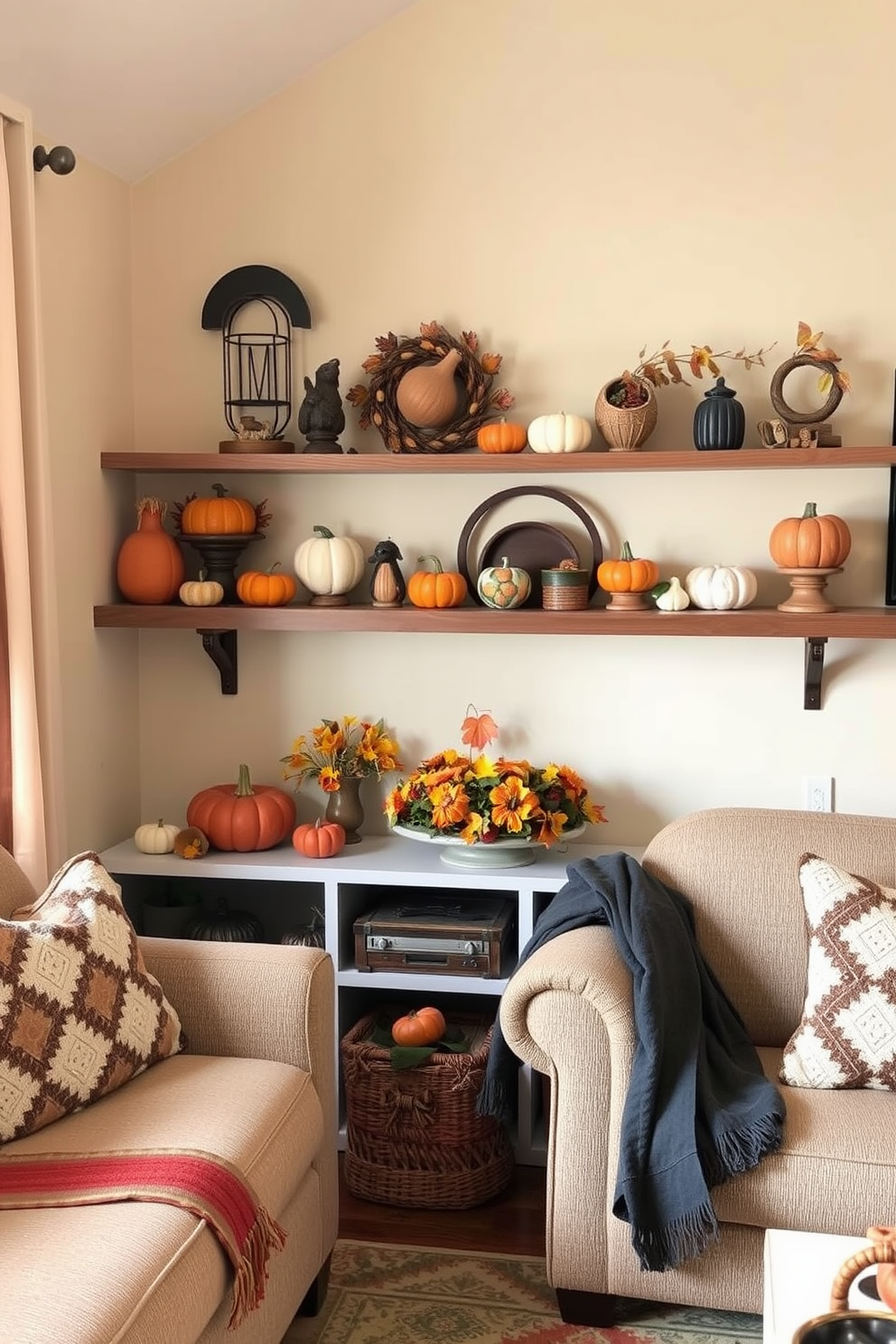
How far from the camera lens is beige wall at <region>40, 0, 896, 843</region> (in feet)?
10.2

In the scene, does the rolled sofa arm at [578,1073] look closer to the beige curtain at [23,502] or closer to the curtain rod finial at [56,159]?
the beige curtain at [23,502]

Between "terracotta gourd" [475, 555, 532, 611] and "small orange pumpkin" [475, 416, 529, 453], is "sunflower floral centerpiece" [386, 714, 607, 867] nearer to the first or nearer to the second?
"terracotta gourd" [475, 555, 532, 611]

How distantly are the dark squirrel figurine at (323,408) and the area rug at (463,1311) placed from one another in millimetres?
1821

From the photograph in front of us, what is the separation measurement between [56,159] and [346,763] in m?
1.49

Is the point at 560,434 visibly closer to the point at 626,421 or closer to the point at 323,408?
the point at 626,421

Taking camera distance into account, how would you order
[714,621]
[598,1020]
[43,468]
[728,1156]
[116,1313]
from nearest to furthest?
[116,1313]
[728,1156]
[598,1020]
[43,468]
[714,621]

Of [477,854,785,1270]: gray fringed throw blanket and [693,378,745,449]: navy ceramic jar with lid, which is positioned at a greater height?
[693,378,745,449]: navy ceramic jar with lid

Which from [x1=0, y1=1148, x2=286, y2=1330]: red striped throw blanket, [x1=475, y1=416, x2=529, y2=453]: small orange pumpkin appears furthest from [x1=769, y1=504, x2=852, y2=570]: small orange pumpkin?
[x1=0, y1=1148, x2=286, y2=1330]: red striped throw blanket

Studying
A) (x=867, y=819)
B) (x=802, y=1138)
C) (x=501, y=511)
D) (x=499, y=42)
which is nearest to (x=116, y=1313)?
(x=802, y=1138)

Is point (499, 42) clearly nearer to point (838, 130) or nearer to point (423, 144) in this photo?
point (423, 144)

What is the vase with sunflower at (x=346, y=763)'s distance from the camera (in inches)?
130

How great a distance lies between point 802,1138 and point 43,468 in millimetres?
1932

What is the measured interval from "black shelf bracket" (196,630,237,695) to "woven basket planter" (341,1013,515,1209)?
1.01 metres

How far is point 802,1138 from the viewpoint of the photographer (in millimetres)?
2258
